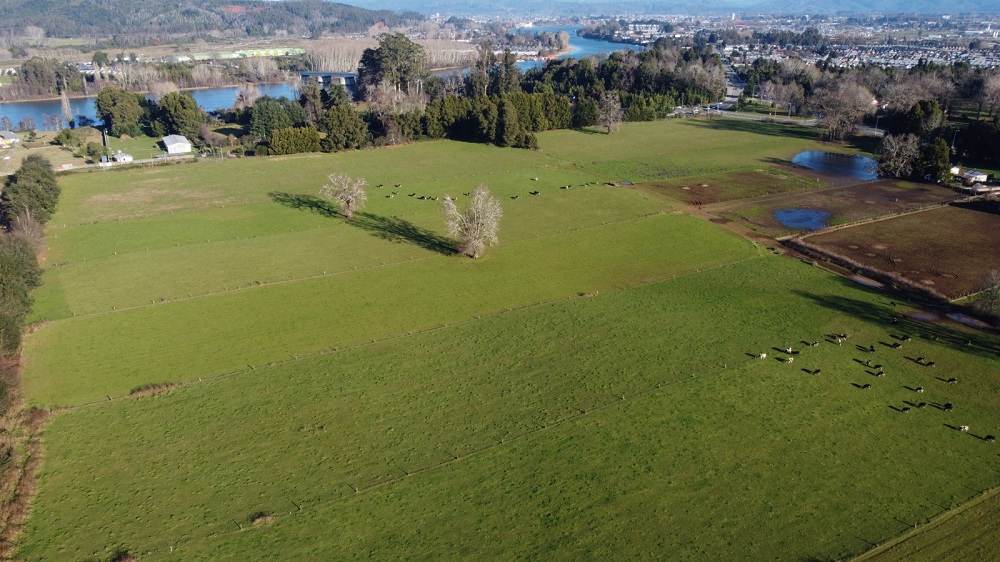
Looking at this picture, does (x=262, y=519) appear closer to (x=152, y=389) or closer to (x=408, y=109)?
(x=152, y=389)

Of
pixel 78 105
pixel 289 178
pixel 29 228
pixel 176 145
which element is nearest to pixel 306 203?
pixel 289 178

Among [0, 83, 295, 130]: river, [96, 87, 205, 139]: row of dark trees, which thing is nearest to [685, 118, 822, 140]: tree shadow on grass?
[96, 87, 205, 139]: row of dark trees

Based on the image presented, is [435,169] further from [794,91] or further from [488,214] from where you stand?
[794,91]

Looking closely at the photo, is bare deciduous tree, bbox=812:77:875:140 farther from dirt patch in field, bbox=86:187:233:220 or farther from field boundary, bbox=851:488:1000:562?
dirt patch in field, bbox=86:187:233:220

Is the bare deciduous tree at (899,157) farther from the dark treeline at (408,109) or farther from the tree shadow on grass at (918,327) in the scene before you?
the dark treeline at (408,109)

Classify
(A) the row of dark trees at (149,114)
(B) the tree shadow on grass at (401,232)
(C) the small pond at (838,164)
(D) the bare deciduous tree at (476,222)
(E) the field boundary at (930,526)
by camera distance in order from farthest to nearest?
(A) the row of dark trees at (149,114) < (C) the small pond at (838,164) < (B) the tree shadow on grass at (401,232) < (D) the bare deciduous tree at (476,222) < (E) the field boundary at (930,526)

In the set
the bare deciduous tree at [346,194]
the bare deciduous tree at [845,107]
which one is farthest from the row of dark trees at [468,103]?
the bare deciduous tree at [346,194]
